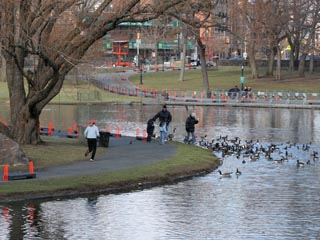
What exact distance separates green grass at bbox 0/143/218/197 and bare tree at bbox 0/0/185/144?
246cm

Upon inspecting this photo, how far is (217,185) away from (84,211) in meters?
6.94

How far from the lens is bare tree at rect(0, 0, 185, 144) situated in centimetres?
3181

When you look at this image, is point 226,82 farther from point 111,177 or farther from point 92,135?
point 111,177

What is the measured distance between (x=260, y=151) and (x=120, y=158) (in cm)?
812

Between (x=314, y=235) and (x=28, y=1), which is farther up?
(x=28, y=1)

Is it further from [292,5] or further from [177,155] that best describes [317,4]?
[177,155]

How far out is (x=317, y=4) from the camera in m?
93.7

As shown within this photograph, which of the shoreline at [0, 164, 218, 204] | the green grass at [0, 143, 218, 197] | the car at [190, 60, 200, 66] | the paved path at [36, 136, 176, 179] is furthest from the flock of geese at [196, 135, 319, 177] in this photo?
the car at [190, 60, 200, 66]

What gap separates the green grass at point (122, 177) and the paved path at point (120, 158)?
79 centimetres

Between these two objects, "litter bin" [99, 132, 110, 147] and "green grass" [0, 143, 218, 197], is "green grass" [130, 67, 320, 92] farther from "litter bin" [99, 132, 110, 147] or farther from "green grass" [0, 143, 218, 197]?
"green grass" [0, 143, 218, 197]

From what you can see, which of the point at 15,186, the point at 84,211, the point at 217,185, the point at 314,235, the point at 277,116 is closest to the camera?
the point at 314,235

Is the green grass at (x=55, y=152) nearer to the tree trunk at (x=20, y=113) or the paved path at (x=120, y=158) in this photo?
the paved path at (x=120, y=158)

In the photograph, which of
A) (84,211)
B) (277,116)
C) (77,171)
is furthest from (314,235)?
(277,116)

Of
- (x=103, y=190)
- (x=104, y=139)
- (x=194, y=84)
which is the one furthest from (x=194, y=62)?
(x=103, y=190)
